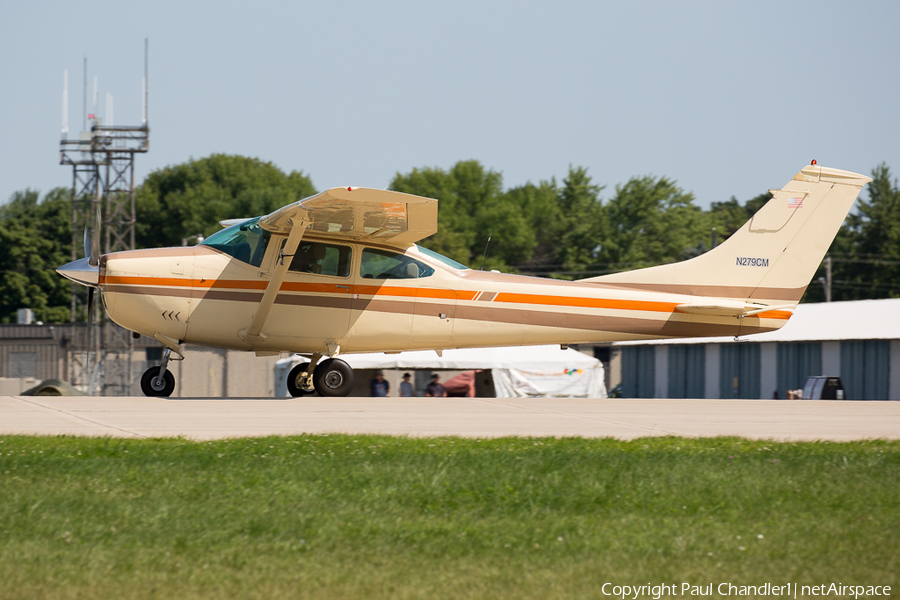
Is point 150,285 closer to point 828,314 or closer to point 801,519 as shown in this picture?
point 801,519

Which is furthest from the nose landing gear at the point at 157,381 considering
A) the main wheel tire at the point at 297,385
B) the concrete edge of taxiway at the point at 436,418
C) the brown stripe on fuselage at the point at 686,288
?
→ the brown stripe on fuselage at the point at 686,288

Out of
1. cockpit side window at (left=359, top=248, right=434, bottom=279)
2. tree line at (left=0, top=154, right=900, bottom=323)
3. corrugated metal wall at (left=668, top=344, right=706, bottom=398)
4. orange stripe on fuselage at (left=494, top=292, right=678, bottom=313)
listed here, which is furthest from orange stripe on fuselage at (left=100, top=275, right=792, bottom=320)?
tree line at (left=0, top=154, right=900, bottom=323)

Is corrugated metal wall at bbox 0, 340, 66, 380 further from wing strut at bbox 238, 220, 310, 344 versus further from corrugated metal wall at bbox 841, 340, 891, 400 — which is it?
wing strut at bbox 238, 220, 310, 344

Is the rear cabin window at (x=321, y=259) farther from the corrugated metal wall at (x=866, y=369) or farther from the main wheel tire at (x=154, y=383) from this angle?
the corrugated metal wall at (x=866, y=369)

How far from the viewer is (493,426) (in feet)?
32.4

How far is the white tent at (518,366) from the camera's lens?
26844mm

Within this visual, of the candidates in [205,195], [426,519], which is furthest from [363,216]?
[205,195]

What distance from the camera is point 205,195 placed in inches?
3204

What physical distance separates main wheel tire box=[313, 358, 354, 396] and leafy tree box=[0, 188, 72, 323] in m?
64.6

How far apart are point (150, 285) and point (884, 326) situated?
869 inches

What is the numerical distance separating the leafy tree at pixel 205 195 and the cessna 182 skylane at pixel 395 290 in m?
63.5

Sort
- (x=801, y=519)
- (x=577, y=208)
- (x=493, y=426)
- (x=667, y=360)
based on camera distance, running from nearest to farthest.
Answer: (x=801, y=519) → (x=493, y=426) → (x=667, y=360) → (x=577, y=208)

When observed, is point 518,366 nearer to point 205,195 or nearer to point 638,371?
point 638,371

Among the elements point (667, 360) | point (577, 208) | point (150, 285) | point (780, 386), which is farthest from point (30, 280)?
point (150, 285)
